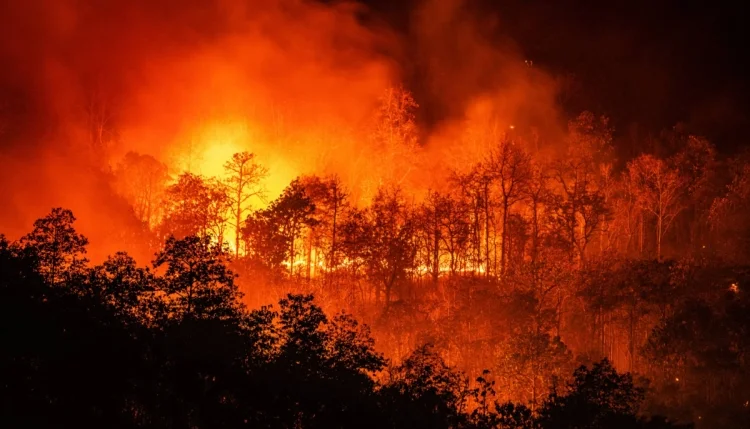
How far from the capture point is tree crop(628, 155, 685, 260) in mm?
54125

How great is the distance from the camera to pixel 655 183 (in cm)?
5484

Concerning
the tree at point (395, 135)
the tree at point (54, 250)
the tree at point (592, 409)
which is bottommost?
the tree at point (592, 409)

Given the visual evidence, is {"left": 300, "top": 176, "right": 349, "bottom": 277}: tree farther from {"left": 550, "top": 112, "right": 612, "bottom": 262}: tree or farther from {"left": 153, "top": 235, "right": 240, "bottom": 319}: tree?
{"left": 153, "top": 235, "right": 240, "bottom": 319}: tree

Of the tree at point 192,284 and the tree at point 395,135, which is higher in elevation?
the tree at point 395,135

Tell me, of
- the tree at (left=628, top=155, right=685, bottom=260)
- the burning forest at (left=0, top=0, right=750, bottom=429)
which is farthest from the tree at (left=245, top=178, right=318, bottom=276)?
the tree at (left=628, top=155, right=685, bottom=260)

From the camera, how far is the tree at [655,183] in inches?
2131

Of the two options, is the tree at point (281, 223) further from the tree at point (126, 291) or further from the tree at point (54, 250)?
the tree at point (126, 291)

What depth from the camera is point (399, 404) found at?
16656 mm

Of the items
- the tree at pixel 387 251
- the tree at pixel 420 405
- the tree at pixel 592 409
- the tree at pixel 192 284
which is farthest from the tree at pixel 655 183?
the tree at pixel 192 284

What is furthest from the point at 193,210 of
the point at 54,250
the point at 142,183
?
the point at 54,250

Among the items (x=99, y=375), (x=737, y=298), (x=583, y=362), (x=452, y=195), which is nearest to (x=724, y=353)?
(x=737, y=298)

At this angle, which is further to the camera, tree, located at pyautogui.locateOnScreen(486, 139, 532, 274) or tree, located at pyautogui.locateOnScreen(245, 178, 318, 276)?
tree, located at pyautogui.locateOnScreen(486, 139, 532, 274)

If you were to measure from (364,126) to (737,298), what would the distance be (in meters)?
36.2

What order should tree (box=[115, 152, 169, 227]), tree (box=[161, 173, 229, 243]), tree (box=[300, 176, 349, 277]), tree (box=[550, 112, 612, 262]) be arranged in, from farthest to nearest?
1. tree (box=[115, 152, 169, 227])
2. tree (box=[550, 112, 612, 262])
3. tree (box=[300, 176, 349, 277])
4. tree (box=[161, 173, 229, 243])
